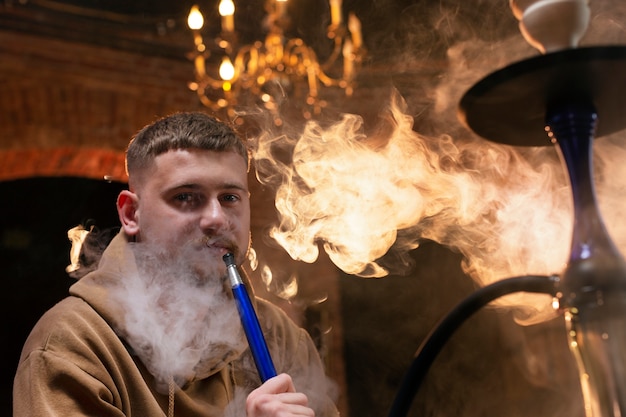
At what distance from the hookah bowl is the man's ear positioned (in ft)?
2.94

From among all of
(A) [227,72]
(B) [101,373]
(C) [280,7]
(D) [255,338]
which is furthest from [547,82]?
(A) [227,72]

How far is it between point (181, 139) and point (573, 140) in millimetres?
915

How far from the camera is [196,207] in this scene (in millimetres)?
1507

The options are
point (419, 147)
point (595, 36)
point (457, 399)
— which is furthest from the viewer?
point (457, 399)

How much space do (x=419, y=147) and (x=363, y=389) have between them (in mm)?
3307

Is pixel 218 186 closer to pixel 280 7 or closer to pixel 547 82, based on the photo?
pixel 547 82

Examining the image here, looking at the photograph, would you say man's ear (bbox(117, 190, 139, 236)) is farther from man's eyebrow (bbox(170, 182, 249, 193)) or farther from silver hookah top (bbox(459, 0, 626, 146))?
silver hookah top (bbox(459, 0, 626, 146))

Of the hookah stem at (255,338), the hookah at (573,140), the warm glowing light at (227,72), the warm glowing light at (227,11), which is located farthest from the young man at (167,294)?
the warm glowing light at (227,72)

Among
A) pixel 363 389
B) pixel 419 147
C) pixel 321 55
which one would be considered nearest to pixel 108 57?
pixel 321 55

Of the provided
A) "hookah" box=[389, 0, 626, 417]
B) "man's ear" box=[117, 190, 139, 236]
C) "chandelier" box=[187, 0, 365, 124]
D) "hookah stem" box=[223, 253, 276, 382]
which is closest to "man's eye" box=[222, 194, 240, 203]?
"man's ear" box=[117, 190, 139, 236]

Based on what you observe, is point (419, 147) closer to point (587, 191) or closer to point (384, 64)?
point (587, 191)

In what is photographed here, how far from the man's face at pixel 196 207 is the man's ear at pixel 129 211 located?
0.02 meters

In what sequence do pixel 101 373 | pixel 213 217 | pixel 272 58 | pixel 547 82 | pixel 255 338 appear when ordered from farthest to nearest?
pixel 272 58, pixel 213 217, pixel 101 373, pixel 255 338, pixel 547 82

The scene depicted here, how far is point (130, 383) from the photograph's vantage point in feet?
4.70
